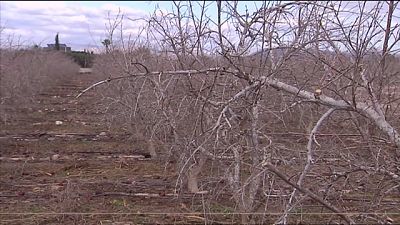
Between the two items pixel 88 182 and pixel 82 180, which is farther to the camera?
pixel 82 180

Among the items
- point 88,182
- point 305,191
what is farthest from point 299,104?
point 88,182

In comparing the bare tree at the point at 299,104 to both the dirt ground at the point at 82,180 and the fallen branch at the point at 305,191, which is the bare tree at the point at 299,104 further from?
the dirt ground at the point at 82,180

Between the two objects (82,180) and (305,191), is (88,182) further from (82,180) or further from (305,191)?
(305,191)

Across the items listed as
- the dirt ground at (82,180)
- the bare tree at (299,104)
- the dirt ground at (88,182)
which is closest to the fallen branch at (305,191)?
the bare tree at (299,104)

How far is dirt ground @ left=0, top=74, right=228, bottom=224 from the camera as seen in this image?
758 centimetres

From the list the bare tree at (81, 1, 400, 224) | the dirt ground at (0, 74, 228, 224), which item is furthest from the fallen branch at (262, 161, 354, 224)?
the dirt ground at (0, 74, 228, 224)

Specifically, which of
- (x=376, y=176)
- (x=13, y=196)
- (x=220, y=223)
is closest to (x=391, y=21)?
(x=376, y=176)

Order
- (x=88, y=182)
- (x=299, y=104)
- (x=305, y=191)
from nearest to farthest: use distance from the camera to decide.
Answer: (x=305, y=191)
(x=299, y=104)
(x=88, y=182)

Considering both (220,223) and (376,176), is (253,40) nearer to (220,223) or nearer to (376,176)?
(376,176)

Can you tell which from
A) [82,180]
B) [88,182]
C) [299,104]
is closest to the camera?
[299,104]

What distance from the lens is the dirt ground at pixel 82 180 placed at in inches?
299

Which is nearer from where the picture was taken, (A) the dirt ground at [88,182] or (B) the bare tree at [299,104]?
(B) the bare tree at [299,104]

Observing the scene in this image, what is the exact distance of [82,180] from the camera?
1000 cm

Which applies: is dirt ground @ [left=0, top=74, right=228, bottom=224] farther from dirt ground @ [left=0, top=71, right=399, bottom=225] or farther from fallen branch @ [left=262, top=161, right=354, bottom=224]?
fallen branch @ [left=262, top=161, right=354, bottom=224]
